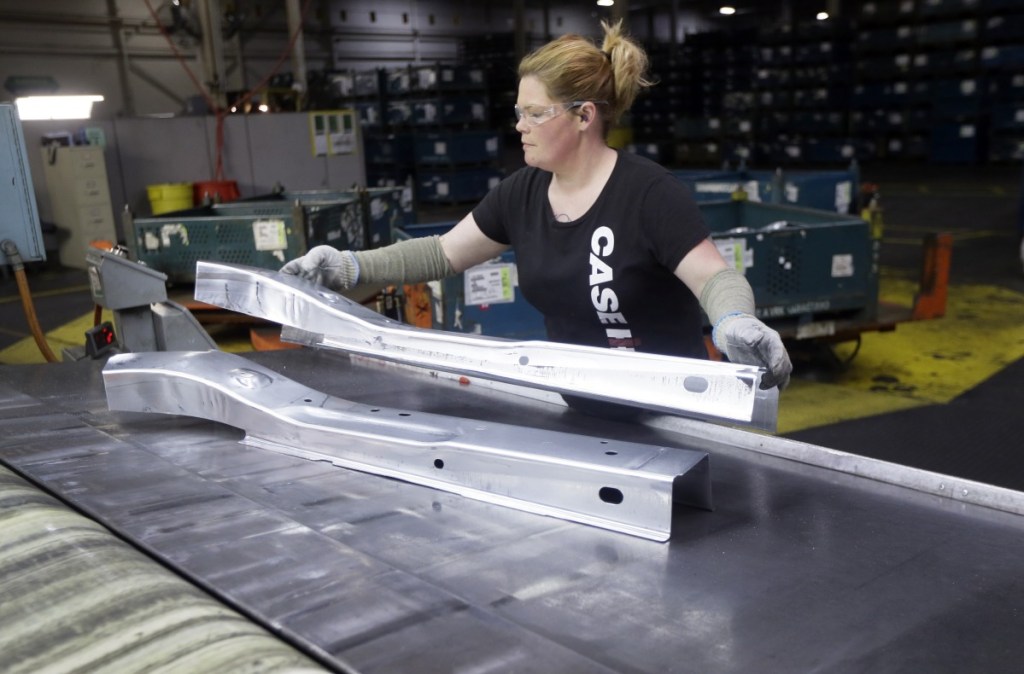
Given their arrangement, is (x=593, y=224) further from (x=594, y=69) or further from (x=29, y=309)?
(x=29, y=309)

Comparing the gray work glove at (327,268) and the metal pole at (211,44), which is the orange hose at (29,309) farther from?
the metal pole at (211,44)

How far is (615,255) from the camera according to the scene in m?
1.80

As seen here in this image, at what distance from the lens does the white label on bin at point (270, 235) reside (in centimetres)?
525

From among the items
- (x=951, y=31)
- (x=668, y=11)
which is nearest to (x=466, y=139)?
(x=951, y=31)

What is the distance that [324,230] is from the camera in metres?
5.50

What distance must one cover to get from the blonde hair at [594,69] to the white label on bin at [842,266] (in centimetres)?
301

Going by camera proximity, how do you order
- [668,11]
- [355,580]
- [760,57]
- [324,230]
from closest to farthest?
[355,580] < [324,230] < [760,57] < [668,11]

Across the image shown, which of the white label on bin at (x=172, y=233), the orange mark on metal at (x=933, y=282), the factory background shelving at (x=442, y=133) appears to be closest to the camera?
the orange mark on metal at (x=933, y=282)

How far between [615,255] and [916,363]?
406 cm

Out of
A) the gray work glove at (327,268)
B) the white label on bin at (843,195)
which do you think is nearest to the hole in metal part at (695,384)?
the gray work glove at (327,268)

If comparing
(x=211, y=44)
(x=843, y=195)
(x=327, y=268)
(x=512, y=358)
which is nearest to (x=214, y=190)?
(x=211, y=44)

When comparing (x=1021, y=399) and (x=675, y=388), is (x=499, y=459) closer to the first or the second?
(x=675, y=388)

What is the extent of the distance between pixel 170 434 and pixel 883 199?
39.3 ft

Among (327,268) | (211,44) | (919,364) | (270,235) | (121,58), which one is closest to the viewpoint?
(327,268)
